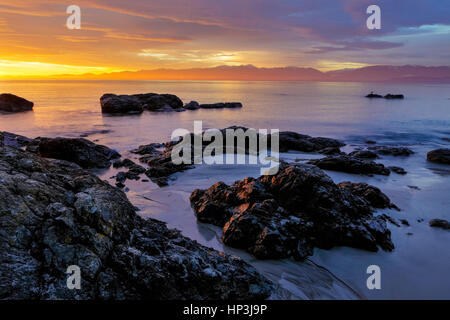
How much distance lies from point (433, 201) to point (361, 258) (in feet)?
16.8

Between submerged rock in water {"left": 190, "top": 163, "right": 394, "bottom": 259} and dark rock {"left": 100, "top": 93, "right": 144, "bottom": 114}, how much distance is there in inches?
→ 1430

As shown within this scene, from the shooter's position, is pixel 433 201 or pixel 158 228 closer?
pixel 158 228

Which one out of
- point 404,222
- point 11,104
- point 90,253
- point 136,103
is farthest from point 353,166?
point 11,104

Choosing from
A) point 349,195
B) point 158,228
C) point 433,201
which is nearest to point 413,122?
point 433,201

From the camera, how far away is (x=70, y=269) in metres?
3.36

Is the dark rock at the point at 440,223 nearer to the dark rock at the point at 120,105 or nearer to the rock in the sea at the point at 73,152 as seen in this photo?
the rock in the sea at the point at 73,152

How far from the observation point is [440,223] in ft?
24.2

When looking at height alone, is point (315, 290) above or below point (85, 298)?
below

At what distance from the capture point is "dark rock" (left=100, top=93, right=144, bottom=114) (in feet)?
130

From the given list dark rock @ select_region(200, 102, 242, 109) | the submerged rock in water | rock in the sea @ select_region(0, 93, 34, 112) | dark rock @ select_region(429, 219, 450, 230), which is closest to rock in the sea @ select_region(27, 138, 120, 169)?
the submerged rock in water

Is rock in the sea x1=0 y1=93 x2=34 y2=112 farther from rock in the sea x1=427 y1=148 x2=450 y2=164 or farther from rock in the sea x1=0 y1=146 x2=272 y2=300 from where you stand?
rock in the sea x1=427 y1=148 x2=450 y2=164

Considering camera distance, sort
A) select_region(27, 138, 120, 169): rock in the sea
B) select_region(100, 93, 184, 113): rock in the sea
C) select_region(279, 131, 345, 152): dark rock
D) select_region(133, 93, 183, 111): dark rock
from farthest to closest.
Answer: select_region(133, 93, 183, 111): dark rock
select_region(100, 93, 184, 113): rock in the sea
select_region(279, 131, 345, 152): dark rock
select_region(27, 138, 120, 169): rock in the sea
